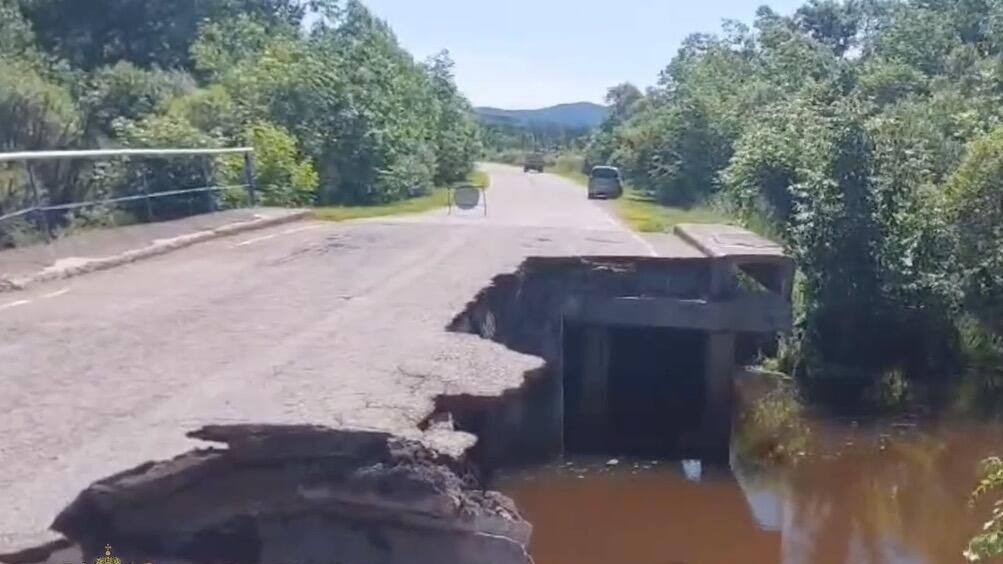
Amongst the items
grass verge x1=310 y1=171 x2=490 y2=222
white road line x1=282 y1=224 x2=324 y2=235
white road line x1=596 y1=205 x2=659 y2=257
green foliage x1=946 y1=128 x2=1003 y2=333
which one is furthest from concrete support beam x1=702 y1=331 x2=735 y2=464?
grass verge x1=310 y1=171 x2=490 y2=222

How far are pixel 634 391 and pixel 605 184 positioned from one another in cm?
2754

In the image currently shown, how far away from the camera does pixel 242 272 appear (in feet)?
46.9

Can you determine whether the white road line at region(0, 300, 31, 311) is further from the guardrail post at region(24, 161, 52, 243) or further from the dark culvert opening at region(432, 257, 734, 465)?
the dark culvert opening at region(432, 257, 734, 465)

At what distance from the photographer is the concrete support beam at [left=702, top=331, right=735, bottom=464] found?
659 inches

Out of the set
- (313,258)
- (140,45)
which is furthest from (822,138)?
(140,45)

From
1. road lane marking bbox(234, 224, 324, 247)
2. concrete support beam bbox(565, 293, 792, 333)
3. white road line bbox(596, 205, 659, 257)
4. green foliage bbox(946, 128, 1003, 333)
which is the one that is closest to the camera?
concrete support beam bbox(565, 293, 792, 333)

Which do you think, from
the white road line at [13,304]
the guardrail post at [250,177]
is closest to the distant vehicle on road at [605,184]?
the guardrail post at [250,177]

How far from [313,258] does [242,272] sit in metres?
1.91

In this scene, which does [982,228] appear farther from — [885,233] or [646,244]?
[646,244]

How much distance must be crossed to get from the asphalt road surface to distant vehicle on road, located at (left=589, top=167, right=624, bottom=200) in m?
28.8

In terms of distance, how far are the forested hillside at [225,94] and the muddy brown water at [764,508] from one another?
22.7ft

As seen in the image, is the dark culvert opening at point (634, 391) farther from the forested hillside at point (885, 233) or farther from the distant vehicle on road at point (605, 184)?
the distant vehicle on road at point (605, 184)

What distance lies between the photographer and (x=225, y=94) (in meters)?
30.7

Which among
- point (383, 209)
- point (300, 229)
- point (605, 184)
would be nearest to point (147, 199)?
point (300, 229)
